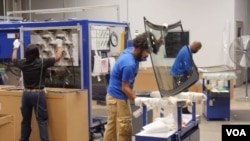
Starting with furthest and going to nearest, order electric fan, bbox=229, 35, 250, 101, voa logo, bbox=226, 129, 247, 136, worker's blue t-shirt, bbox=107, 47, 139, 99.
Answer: electric fan, bbox=229, 35, 250, 101 < worker's blue t-shirt, bbox=107, 47, 139, 99 < voa logo, bbox=226, 129, 247, 136

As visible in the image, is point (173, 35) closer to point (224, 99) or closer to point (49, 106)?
point (49, 106)

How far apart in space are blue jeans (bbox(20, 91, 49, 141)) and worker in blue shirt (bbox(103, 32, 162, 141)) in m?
0.94

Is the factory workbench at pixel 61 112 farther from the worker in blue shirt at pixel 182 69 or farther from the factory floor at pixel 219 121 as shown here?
the worker in blue shirt at pixel 182 69

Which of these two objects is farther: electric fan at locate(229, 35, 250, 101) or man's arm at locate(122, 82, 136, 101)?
electric fan at locate(229, 35, 250, 101)

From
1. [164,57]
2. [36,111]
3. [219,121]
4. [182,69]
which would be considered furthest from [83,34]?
[219,121]

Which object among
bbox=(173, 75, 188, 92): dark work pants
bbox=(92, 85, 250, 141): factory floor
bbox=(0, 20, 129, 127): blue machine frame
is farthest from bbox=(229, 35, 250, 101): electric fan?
bbox=(173, 75, 188, 92): dark work pants

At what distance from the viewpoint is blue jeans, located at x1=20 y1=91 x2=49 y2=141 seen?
4344 mm

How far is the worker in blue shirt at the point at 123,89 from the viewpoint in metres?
3.49

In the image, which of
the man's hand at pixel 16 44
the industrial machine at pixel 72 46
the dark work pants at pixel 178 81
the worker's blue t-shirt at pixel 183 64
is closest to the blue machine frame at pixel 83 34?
the industrial machine at pixel 72 46

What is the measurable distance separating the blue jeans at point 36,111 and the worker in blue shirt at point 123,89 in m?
0.94

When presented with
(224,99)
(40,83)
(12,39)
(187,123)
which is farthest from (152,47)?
(224,99)

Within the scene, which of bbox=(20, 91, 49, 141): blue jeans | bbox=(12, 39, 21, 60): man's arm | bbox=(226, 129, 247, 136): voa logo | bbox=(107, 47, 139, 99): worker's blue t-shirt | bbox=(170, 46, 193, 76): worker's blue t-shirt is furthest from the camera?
bbox=(12, 39, 21, 60): man's arm

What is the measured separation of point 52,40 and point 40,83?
88cm

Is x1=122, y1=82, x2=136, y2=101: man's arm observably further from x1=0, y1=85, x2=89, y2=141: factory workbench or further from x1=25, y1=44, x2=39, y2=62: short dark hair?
x1=25, y1=44, x2=39, y2=62: short dark hair
